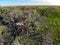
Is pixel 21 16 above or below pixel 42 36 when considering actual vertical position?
above

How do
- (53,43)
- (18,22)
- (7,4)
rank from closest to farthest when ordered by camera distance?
1. (53,43)
2. (18,22)
3. (7,4)

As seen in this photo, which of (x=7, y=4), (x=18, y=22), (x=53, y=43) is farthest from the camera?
(x=7, y=4)

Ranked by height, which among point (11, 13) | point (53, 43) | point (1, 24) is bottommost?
point (53, 43)

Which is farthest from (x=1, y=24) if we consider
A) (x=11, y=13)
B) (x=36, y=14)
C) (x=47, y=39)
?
(x=47, y=39)

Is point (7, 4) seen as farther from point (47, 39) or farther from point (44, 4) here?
point (47, 39)

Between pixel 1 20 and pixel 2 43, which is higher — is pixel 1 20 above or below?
above

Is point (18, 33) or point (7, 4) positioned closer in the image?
point (18, 33)

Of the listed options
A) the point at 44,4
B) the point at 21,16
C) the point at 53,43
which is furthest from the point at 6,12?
the point at 53,43

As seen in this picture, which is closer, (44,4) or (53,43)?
(53,43)

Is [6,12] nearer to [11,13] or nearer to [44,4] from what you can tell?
[11,13]
